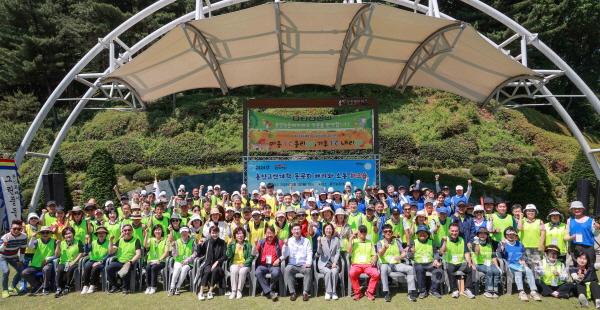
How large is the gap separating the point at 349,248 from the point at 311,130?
23.0 feet

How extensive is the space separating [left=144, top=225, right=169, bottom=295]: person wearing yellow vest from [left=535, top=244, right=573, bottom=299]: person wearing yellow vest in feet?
21.4

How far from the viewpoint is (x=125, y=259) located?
7.80 metres

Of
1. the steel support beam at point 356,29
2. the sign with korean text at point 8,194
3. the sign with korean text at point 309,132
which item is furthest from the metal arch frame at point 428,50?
the sign with korean text at point 8,194

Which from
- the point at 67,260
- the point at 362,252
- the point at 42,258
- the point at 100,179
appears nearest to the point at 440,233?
the point at 362,252

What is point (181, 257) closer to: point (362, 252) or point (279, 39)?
point (362, 252)

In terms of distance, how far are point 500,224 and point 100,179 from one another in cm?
1422

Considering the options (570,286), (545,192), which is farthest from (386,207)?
(545,192)

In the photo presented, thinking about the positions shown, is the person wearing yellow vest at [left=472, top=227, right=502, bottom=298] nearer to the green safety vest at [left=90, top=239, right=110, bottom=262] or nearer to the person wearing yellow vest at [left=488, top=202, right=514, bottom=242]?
the person wearing yellow vest at [left=488, top=202, right=514, bottom=242]

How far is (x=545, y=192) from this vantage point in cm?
1430

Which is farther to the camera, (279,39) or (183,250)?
(279,39)

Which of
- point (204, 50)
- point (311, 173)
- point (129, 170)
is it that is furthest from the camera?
point (129, 170)

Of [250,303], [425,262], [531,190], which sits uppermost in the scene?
[531,190]

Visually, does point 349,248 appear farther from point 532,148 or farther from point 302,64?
point 532,148

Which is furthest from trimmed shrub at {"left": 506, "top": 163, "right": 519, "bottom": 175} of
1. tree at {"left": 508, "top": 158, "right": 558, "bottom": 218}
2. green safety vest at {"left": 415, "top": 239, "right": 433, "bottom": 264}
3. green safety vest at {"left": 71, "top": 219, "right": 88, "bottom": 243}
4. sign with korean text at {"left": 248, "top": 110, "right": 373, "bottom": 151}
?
green safety vest at {"left": 71, "top": 219, "right": 88, "bottom": 243}
